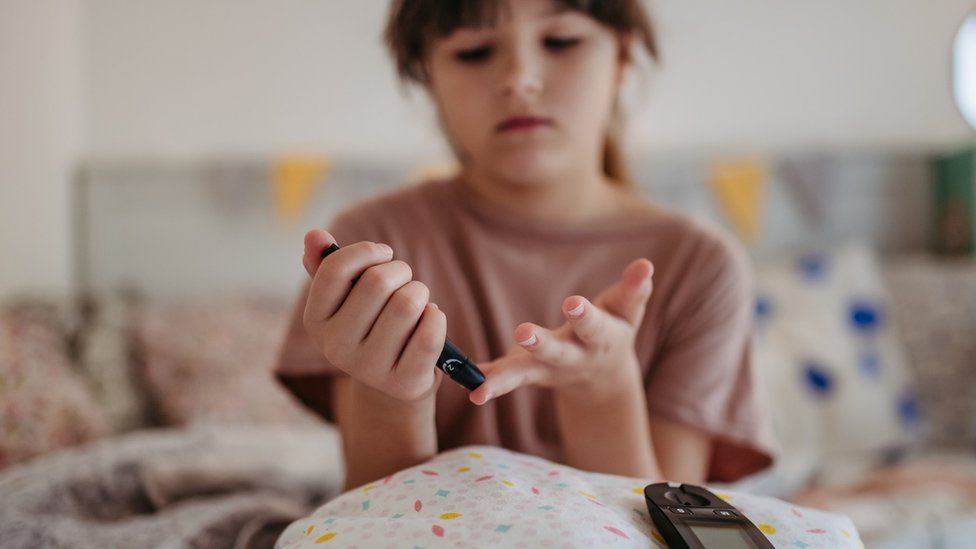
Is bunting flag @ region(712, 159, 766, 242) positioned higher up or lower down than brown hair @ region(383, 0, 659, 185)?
lower down

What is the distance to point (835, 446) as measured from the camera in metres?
1.80

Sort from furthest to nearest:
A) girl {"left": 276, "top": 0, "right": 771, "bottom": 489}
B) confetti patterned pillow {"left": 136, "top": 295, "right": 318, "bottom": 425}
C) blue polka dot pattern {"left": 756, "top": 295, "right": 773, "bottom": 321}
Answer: blue polka dot pattern {"left": 756, "top": 295, "right": 773, "bottom": 321}
confetti patterned pillow {"left": 136, "top": 295, "right": 318, "bottom": 425}
girl {"left": 276, "top": 0, "right": 771, "bottom": 489}

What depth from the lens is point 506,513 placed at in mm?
420

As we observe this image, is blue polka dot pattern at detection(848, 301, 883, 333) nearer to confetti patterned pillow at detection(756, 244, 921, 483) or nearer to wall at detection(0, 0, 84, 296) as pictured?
confetti patterned pillow at detection(756, 244, 921, 483)

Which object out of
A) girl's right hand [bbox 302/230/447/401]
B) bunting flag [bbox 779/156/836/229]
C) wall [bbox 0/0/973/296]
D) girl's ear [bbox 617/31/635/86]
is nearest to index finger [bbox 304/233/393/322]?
girl's right hand [bbox 302/230/447/401]

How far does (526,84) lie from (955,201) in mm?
2002

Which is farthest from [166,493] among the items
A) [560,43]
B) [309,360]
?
[560,43]

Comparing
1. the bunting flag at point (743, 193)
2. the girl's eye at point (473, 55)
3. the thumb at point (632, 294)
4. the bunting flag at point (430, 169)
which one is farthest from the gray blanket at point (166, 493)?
the bunting flag at point (743, 193)

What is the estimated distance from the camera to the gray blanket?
26.2 inches

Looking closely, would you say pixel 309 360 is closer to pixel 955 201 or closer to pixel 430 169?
pixel 430 169

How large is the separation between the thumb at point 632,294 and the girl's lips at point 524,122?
0.22m

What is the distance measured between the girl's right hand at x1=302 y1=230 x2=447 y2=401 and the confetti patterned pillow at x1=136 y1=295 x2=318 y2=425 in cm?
130

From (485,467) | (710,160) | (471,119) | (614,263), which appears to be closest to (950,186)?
(710,160)

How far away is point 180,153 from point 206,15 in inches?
17.2
